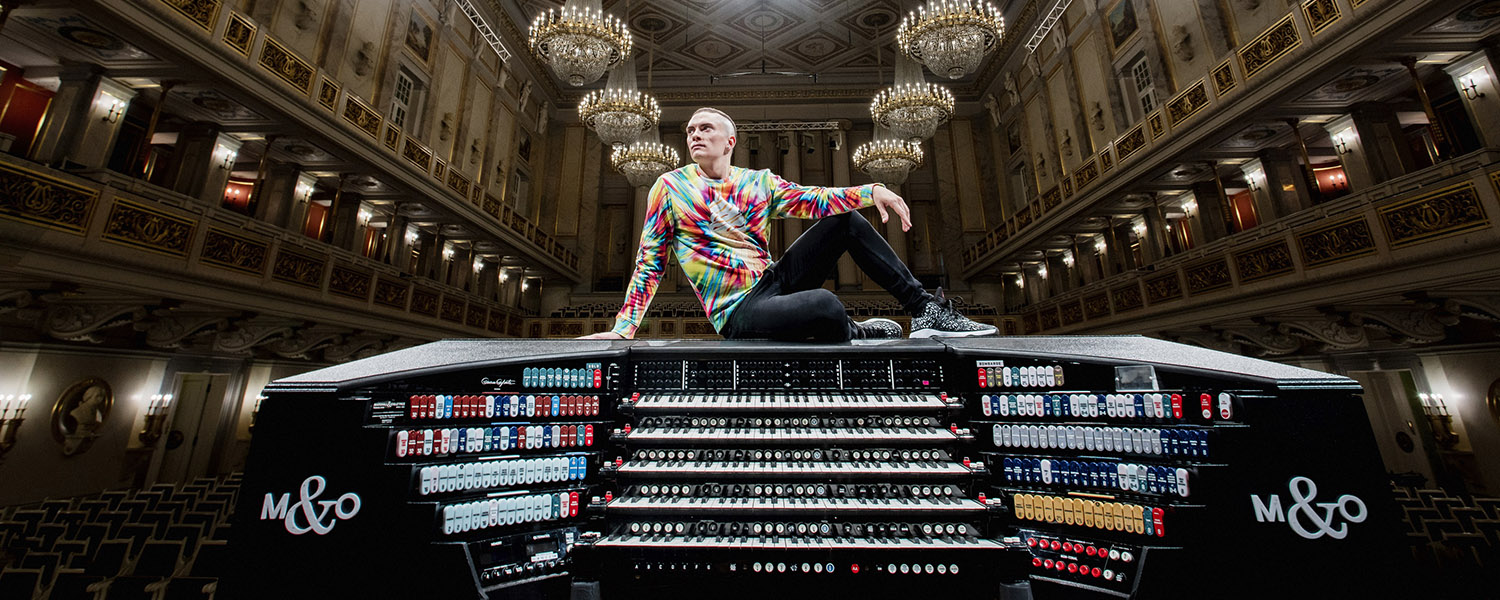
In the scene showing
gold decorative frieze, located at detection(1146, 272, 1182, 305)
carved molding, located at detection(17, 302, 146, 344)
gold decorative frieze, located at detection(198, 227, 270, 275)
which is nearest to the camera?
carved molding, located at detection(17, 302, 146, 344)

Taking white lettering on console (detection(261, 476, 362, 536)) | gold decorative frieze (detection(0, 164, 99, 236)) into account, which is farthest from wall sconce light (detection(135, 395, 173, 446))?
white lettering on console (detection(261, 476, 362, 536))

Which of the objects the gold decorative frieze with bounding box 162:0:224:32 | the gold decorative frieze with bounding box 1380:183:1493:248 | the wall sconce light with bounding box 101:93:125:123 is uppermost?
the gold decorative frieze with bounding box 162:0:224:32

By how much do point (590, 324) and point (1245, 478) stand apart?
17628 millimetres

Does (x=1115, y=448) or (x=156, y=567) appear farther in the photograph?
(x=156, y=567)

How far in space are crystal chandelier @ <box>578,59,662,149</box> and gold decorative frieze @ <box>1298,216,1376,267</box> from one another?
39.4ft

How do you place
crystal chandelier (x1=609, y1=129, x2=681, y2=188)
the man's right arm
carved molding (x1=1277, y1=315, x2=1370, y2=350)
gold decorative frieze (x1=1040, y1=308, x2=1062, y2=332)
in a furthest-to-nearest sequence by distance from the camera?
1. gold decorative frieze (x1=1040, y1=308, x2=1062, y2=332)
2. crystal chandelier (x1=609, y1=129, x2=681, y2=188)
3. carved molding (x1=1277, y1=315, x2=1370, y2=350)
4. the man's right arm

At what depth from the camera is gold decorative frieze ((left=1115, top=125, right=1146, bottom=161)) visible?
11.5 meters

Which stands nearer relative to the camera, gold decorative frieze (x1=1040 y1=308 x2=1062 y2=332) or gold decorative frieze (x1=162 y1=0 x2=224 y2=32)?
gold decorative frieze (x1=162 y1=0 x2=224 y2=32)

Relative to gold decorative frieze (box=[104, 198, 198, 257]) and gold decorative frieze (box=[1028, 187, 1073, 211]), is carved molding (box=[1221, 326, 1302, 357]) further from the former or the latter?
gold decorative frieze (box=[104, 198, 198, 257])

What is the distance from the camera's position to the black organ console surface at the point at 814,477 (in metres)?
1.91

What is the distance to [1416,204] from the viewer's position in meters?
6.55

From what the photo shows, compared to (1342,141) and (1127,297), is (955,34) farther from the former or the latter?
(1342,141)

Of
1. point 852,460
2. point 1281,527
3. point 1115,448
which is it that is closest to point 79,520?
point 852,460

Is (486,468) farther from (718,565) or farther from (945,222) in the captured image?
(945,222)
